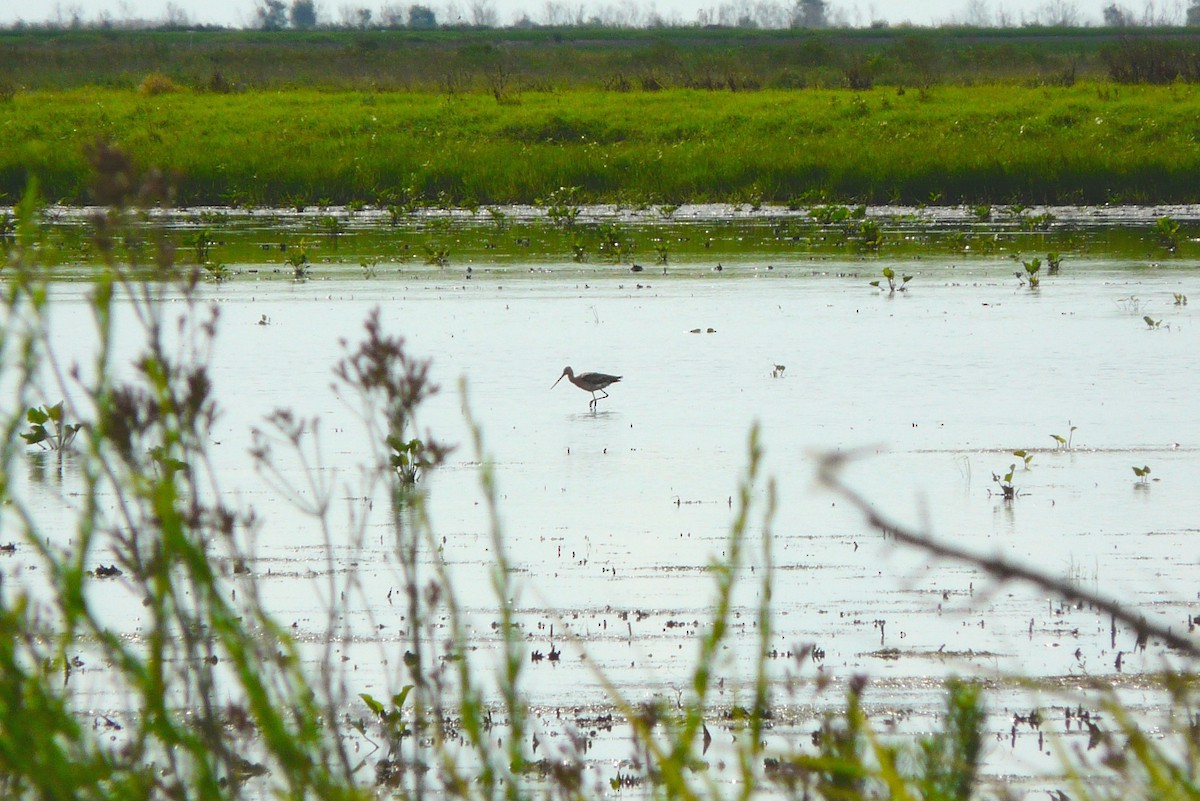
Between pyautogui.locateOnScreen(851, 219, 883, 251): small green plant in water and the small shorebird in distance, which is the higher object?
pyautogui.locateOnScreen(851, 219, 883, 251): small green plant in water

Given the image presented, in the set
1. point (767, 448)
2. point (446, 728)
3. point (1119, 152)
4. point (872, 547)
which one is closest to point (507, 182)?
point (1119, 152)

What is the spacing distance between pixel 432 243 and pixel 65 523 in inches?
503

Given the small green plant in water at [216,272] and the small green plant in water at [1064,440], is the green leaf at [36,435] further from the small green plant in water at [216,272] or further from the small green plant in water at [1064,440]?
the small green plant in water at [216,272]

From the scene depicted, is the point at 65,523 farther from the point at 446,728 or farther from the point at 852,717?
the point at 852,717

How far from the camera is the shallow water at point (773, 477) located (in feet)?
16.0

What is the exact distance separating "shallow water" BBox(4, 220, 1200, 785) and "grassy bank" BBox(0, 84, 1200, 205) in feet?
30.6

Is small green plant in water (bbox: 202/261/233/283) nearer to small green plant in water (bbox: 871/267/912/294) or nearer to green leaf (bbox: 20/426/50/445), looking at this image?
small green plant in water (bbox: 871/267/912/294)

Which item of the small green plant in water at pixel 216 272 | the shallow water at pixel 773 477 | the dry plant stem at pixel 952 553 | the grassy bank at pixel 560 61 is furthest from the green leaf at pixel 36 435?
the grassy bank at pixel 560 61

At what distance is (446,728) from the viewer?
175 inches

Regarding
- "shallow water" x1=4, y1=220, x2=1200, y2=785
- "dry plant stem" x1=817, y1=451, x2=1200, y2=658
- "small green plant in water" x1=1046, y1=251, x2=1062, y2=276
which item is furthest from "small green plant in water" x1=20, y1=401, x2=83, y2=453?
"small green plant in water" x1=1046, y1=251, x2=1062, y2=276

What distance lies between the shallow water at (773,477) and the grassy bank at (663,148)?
30.6ft

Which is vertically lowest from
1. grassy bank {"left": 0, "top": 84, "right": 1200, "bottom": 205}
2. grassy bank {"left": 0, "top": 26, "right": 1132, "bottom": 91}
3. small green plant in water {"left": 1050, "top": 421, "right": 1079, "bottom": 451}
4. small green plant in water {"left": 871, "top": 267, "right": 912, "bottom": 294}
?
small green plant in water {"left": 1050, "top": 421, "right": 1079, "bottom": 451}

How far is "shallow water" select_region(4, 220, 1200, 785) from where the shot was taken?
4.87 meters

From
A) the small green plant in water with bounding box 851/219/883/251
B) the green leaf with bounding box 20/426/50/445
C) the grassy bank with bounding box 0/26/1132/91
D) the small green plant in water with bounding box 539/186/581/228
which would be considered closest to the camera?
the green leaf with bounding box 20/426/50/445
